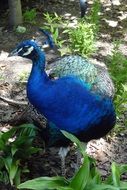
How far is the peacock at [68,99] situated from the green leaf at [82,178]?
0.41m

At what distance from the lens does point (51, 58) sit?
16.8 ft

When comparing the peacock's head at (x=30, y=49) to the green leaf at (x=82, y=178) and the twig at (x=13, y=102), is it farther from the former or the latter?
the twig at (x=13, y=102)

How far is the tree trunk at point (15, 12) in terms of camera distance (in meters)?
5.57

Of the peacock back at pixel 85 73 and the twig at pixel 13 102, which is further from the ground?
the peacock back at pixel 85 73

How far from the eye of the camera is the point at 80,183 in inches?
111

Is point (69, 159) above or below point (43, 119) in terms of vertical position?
below

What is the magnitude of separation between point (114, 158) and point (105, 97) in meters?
0.79

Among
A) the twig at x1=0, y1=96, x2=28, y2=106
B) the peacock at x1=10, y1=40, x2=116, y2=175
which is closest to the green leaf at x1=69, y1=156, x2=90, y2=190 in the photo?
the peacock at x1=10, y1=40, x2=116, y2=175

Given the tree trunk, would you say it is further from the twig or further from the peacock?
the peacock

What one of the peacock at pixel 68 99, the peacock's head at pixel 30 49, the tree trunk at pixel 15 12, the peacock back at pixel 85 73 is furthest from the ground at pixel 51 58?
the peacock's head at pixel 30 49

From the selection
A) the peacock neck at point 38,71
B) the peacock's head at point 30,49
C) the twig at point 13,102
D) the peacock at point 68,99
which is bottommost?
the twig at point 13,102

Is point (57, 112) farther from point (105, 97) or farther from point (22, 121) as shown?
point (22, 121)

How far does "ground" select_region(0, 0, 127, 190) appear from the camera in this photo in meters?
3.75

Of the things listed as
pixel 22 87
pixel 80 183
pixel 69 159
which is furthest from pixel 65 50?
pixel 80 183
